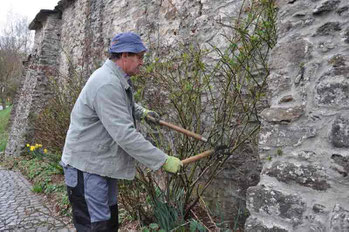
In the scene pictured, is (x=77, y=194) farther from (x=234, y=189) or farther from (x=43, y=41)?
(x=43, y=41)

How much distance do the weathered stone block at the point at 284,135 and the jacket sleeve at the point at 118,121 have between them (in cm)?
78

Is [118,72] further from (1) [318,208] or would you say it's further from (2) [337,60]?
(1) [318,208]

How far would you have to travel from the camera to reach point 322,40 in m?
1.73

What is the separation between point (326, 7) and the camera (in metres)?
1.72

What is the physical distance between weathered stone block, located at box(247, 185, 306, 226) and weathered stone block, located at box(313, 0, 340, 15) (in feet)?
3.49

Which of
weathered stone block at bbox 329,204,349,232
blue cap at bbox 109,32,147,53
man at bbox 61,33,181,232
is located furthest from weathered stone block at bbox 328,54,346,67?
blue cap at bbox 109,32,147,53

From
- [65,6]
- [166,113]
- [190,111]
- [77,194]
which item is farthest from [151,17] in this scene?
[65,6]

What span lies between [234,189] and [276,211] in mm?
1639

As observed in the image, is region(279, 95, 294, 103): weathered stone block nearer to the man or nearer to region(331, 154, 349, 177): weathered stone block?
region(331, 154, 349, 177): weathered stone block

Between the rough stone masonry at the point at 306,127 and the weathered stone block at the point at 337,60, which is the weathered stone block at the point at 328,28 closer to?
the rough stone masonry at the point at 306,127

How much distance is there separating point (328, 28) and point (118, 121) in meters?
1.40

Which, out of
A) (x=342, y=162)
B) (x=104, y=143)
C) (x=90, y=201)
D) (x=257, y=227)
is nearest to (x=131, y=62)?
(x=104, y=143)

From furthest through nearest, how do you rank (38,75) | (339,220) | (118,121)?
(38,75)
(118,121)
(339,220)

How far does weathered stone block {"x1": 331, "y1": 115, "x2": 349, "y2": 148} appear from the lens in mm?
1557
